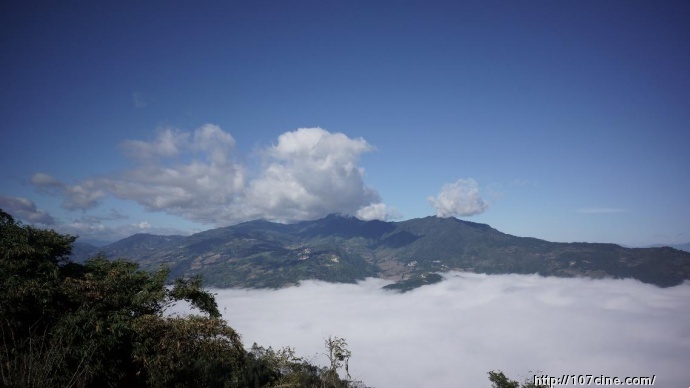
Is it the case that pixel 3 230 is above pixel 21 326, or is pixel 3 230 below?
above

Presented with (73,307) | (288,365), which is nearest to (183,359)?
(73,307)

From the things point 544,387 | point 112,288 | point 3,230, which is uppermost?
point 3,230

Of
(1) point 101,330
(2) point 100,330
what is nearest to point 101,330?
(1) point 101,330

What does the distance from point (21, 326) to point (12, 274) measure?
455 cm

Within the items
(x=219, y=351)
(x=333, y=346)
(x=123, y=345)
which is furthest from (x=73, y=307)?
(x=333, y=346)

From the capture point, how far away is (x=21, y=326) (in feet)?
54.5

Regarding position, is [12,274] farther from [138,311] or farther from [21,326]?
[138,311]

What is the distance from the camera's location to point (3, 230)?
2727 cm

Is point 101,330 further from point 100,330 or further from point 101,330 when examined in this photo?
point 100,330

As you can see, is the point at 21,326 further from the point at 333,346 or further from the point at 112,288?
the point at 333,346

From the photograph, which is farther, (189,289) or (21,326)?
(189,289)

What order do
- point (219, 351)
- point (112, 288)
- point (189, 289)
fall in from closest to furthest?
point (219, 351) → point (112, 288) → point (189, 289)

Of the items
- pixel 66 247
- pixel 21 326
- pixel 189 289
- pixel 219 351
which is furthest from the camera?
pixel 66 247

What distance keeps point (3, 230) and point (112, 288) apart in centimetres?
1531
